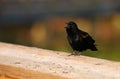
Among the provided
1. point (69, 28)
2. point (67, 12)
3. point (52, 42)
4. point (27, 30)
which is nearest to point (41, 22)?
point (27, 30)

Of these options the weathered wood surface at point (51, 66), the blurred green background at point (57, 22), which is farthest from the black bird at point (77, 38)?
the blurred green background at point (57, 22)

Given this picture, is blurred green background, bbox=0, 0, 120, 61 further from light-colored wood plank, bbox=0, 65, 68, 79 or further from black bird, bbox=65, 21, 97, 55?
light-colored wood plank, bbox=0, 65, 68, 79

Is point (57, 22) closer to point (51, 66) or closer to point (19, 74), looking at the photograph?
point (51, 66)

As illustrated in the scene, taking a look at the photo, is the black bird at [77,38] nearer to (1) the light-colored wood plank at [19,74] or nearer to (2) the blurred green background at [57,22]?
(1) the light-colored wood plank at [19,74]

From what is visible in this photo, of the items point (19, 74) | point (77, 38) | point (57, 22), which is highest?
point (57, 22)

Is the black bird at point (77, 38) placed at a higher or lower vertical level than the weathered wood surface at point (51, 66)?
higher

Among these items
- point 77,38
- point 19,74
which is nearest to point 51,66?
point 19,74
